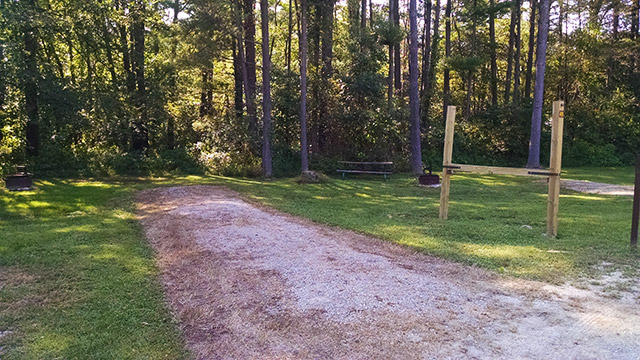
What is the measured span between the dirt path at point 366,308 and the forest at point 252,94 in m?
10.1

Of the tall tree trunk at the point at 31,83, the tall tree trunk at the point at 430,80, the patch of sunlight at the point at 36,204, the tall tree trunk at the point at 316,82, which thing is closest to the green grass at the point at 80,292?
the patch of sunlight at the point at 36,204

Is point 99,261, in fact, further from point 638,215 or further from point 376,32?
point 376,32

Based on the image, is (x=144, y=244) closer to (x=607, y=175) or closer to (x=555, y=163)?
(x=555, y=163)

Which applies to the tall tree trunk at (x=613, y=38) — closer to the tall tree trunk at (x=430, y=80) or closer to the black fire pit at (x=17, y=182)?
the tall tree trunk at (x=430, y=80)

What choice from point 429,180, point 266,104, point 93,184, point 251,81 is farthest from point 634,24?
point 93,184

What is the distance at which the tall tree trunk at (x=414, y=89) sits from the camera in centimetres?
1568

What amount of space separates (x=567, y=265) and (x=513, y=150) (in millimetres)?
19001

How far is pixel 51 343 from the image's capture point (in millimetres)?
3217

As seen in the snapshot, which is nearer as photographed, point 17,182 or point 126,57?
point 17,182

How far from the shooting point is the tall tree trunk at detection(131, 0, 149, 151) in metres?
17.4

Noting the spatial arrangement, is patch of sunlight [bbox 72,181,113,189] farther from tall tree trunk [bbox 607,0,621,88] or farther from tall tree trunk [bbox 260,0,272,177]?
tall tree trunk [bbox 607,0,621,88]

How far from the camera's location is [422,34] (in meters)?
28.2

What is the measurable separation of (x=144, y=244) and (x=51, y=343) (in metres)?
3.26

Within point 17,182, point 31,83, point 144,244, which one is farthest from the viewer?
point 31,83
